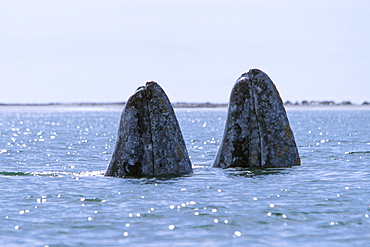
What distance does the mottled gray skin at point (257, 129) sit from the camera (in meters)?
14.4

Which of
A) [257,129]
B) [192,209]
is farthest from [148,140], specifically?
[192,209]

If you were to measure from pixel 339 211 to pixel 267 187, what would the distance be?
93.6 inches

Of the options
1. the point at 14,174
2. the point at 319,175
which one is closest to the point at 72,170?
the point at 14,174

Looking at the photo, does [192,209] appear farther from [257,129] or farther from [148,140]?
[257,129]

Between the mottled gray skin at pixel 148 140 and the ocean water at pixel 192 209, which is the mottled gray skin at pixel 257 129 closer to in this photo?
the ocean water at pixel 192 209

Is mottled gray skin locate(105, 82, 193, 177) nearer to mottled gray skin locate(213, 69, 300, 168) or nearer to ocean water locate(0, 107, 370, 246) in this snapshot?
ocean water locate(0, 107, 370, 246)

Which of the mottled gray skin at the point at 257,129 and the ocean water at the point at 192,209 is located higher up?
the mottled gray skin at the point at 257,129

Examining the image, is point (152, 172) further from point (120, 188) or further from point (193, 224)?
point (193, 224)

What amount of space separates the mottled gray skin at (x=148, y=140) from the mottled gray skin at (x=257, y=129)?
1545 mm

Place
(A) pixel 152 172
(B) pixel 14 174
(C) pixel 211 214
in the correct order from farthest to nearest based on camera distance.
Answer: (B) pixel 14 174 < (A) pixel 152 172 < (C) pixel 211 214

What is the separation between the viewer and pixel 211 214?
10.1m

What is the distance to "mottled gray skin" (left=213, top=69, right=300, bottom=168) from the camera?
47.2 ft

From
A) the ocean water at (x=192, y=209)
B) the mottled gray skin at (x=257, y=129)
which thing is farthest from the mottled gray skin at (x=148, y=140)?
the mottled gray skin at (x=257, y=129)

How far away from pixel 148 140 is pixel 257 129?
267 cm
